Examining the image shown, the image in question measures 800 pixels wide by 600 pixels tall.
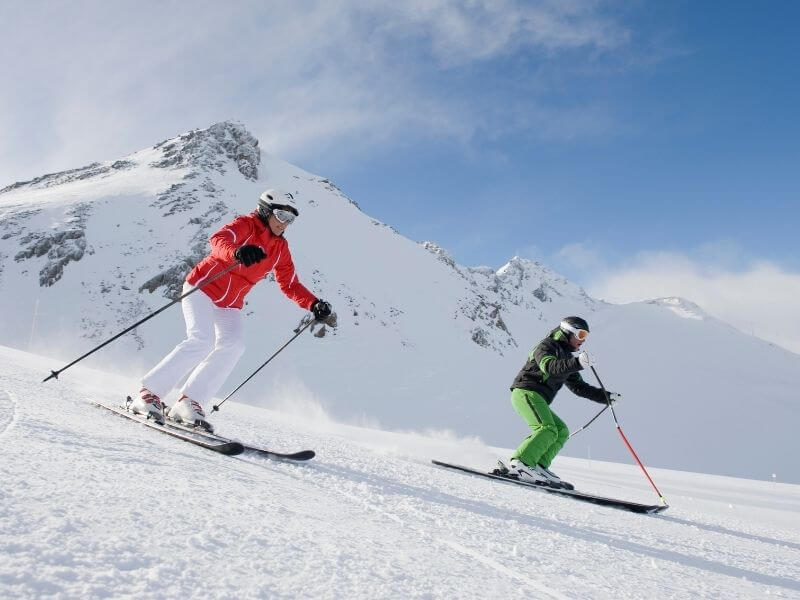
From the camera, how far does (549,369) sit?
599 cm

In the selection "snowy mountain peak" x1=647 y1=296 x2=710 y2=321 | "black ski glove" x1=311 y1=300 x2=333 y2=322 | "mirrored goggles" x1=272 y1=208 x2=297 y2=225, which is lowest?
"black ski glove" x1=311 y1=300 x2=333 y2=322

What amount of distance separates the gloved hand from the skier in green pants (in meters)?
3.30

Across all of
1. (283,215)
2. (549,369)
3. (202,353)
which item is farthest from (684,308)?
(202,353)

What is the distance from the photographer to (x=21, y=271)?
3416cm

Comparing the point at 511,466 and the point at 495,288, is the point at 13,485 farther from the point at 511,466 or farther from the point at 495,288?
the point at 495,288

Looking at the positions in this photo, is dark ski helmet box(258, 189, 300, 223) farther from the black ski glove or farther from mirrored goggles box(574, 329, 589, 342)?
mirrored goggles box(574, 329, 589, 342)

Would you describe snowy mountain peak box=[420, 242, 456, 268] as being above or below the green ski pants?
above

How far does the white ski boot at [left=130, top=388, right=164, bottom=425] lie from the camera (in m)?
4.54

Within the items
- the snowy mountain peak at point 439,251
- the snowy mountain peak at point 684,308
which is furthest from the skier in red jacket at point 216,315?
the snowy mountain peak at point 684,308

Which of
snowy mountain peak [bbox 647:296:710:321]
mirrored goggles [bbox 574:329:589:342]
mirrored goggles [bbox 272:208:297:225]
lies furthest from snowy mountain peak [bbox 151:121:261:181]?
snowy mountain peak [bbox 647:296:710:321]

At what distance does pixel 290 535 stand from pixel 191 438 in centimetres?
234

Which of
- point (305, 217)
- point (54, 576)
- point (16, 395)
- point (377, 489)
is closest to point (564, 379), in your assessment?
point (377, 489)

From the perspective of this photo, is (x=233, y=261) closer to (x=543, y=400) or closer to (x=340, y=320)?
(x=543, y=400)

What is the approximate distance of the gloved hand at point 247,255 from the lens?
452 cm
